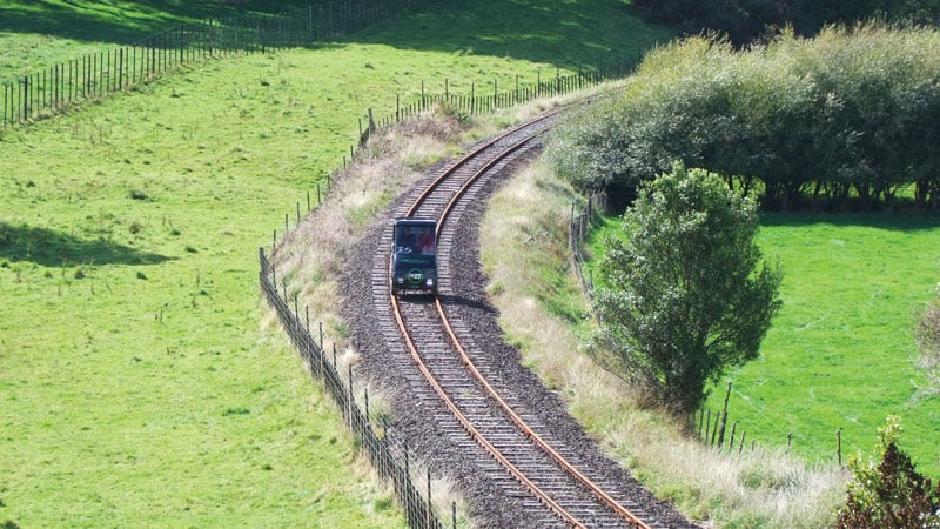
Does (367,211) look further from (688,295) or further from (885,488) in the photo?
(885,488)

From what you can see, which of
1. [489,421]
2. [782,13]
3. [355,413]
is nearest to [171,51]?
[782,13]

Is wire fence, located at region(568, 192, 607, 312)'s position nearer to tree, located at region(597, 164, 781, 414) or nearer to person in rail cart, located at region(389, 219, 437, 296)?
person in rail cart, located at region(389, 219, 437, 296)

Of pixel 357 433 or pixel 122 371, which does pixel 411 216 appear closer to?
pixel 122 371

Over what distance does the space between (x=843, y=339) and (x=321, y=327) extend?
22.6 metres

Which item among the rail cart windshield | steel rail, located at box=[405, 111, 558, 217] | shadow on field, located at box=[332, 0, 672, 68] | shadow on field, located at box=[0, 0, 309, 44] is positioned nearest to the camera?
the rail cart windshield

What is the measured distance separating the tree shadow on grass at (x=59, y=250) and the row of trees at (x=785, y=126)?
901 inches

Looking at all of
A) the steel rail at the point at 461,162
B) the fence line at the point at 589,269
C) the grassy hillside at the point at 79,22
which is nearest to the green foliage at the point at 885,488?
the fence line at the point at 589,269

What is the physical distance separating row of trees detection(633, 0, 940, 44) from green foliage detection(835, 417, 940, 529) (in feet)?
306

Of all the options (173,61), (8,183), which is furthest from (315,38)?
(8,183)

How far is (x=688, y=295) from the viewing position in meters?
44.4

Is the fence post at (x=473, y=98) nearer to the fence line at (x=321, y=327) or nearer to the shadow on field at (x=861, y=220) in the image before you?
the fence line at (x=321, y=327)

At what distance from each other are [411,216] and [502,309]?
12732 millimetres

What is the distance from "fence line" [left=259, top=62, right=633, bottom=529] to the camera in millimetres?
36469

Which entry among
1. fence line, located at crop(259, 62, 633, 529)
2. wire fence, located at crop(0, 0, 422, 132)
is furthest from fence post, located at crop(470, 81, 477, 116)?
wire fence, located at crop(0, 0, 422, 132)
